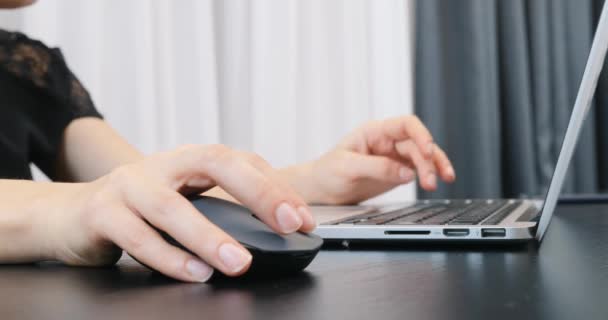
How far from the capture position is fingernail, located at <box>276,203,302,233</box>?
1.37 feet

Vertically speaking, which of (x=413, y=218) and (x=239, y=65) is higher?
(x=239, y=65)

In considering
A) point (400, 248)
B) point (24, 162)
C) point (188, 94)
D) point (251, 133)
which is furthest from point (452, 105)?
point (400, 248)

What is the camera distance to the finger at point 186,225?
405mm

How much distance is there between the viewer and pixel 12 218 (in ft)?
1.72

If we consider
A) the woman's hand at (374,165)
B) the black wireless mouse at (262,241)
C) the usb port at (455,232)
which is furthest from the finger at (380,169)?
the black wireless mouse at (262,241)

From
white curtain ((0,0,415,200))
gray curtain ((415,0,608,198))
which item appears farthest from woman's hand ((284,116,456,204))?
gray curtain ((415,0,608,198))

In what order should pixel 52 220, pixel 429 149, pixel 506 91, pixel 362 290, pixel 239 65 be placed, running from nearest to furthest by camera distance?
pixel 362 290 < pixel 52 220 < pixel 429 149 < pixel 239 65 < pixel 506 91

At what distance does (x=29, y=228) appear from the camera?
0.51 meters

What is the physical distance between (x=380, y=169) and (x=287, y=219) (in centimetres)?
51

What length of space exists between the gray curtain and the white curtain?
0.09m

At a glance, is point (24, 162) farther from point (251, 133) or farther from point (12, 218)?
point (251, 133)

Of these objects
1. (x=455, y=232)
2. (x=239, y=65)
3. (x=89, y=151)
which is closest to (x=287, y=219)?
(x=455, y=232)

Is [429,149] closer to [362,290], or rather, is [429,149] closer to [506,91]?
[362,290]

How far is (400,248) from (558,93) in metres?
1.53
